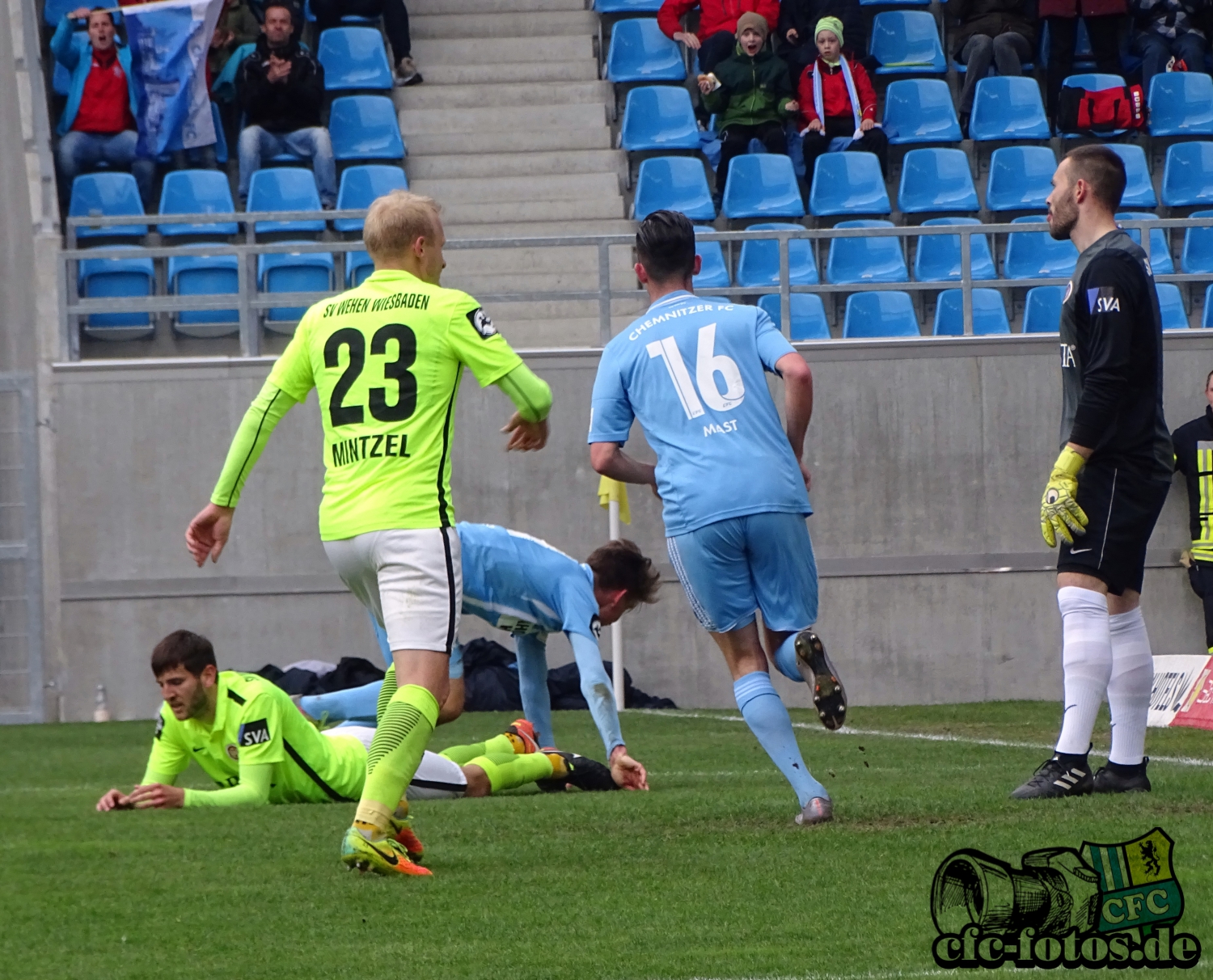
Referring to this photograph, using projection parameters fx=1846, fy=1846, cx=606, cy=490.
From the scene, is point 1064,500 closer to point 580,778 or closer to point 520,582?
point 580,778

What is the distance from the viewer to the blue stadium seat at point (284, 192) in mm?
16297

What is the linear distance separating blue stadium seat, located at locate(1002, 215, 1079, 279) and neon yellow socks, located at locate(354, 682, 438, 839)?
39.9ft

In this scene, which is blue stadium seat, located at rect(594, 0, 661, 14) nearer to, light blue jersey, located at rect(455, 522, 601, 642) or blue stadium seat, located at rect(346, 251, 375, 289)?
blue stadium seat, located at rect(346, 251, 375, 289)

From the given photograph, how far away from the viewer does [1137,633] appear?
6.45 meters

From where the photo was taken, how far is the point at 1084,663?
6.23m

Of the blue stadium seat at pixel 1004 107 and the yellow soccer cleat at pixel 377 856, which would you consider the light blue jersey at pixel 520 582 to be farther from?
the blue stadium seat at pixel 1004 107

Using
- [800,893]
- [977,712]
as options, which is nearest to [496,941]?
[800,893]

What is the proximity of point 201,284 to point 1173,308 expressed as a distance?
835 cm

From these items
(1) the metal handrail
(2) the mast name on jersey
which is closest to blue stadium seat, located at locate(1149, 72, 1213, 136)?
(1) the metal handrail

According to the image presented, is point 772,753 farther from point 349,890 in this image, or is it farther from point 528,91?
point 528,91

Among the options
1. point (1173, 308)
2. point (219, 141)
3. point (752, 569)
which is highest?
point (219, 141)

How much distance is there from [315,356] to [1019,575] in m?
10.6

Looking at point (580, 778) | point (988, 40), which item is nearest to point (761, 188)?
point (988, 40)

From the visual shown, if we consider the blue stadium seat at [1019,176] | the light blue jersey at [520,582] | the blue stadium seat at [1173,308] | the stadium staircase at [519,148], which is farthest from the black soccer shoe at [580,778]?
the blue stadium seat at [1019,176]
